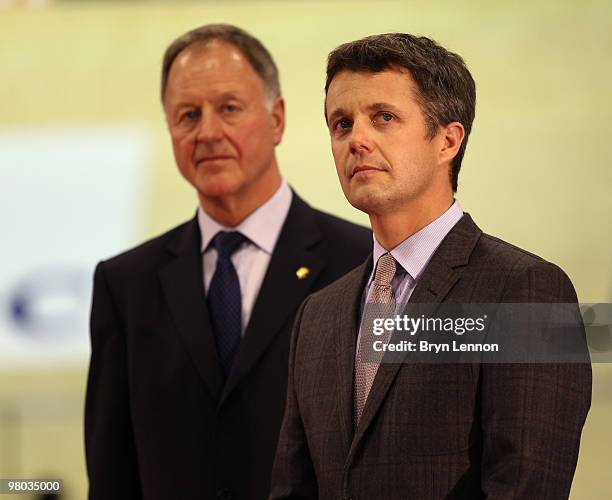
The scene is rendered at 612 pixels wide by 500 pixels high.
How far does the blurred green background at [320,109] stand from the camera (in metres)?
2.02

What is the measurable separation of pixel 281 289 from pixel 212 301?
0.13 meters

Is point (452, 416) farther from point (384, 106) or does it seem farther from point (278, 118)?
point (278, 118)

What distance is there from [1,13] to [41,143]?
1.08ft

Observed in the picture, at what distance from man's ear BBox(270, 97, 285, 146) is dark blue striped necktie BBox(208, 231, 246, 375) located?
7.9 inches

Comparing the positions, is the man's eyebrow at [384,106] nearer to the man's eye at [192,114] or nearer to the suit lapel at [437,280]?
the suit lapel at [437,280]

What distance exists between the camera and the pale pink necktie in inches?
64.0

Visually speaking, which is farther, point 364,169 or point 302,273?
point 302,273

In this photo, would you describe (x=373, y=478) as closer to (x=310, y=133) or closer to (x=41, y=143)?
(x=310, y=133)

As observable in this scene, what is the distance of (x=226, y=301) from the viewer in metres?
2.08

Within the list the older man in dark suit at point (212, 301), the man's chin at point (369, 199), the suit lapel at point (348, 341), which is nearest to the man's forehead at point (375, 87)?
the man's chin at point (369, 199)

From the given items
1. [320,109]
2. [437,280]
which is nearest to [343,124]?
[437,280]

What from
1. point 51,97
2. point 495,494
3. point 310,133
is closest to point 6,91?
point 51,97

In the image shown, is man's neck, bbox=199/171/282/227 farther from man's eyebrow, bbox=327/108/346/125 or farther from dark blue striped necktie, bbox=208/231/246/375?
man's eyebrow, bbox=327/108/346/125

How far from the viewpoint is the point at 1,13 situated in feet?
8.90
